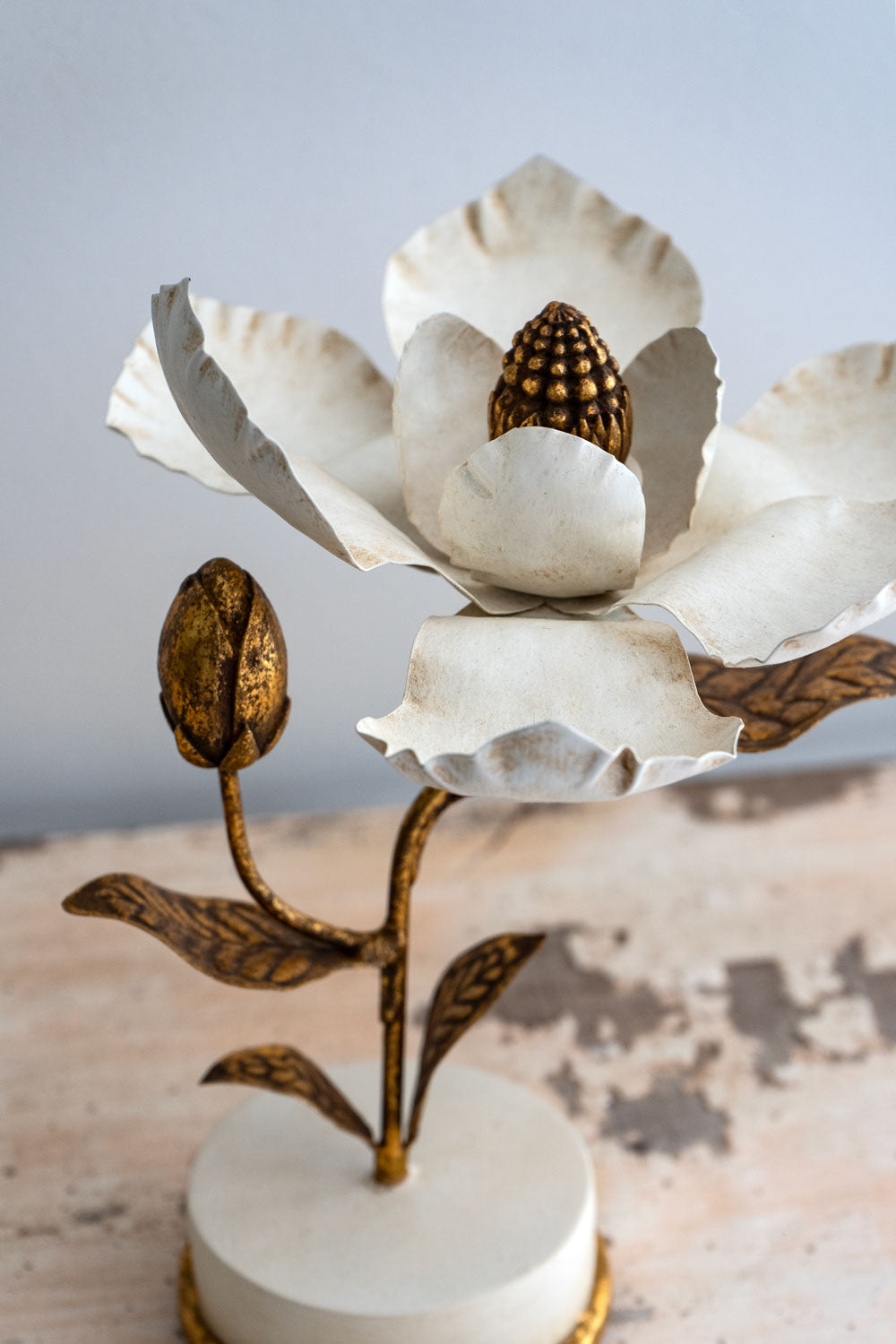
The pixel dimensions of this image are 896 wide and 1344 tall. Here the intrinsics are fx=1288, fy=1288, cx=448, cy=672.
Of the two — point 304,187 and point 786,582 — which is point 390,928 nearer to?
point 786,582

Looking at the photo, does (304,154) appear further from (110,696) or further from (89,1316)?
(89,1316)

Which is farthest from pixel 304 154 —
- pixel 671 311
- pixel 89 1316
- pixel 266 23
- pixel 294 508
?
pixel 89 1316

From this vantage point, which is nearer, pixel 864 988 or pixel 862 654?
pixel 862 654

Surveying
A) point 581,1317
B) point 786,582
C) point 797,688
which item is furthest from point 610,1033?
point 786,582

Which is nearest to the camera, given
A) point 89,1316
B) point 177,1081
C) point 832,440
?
point 832,440

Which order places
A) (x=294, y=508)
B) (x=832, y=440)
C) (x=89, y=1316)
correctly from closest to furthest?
(x=294, y=508) → (x=832, y=440) → (x=89, y=1316)

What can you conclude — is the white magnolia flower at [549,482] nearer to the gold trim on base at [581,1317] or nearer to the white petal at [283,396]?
the white petal at [283,396]

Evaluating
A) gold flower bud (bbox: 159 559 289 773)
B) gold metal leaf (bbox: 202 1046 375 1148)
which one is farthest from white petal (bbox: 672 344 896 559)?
gold metal leaf (bbox: 202 1046 375 1148)
